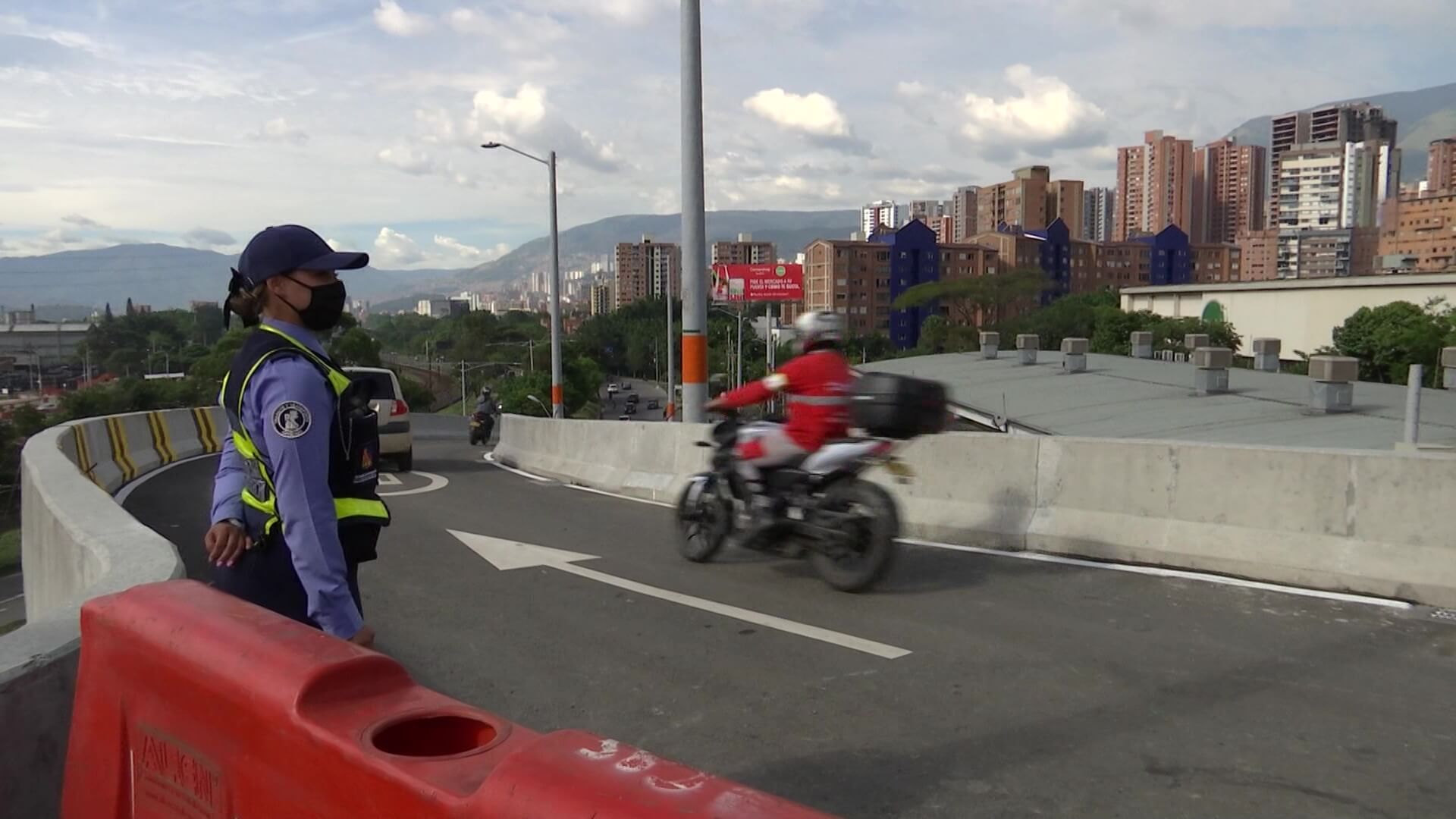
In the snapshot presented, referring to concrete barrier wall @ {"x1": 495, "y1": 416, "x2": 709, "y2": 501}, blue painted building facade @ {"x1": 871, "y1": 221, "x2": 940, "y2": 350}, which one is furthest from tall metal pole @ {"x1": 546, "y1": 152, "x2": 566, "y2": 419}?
blue painted building facade @ {"x1": 871, "y1": 221, "x2": 940, "y2": 350}

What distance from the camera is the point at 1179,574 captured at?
7.25 m

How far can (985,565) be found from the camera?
306 inches

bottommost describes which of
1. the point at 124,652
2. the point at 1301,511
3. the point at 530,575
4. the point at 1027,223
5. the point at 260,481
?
the point at 530,575

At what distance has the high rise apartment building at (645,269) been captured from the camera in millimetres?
141613

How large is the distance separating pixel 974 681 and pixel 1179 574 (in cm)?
276

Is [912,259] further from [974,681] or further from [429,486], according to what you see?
[974,681]

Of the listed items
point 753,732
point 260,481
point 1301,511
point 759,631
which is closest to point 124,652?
point 260,481

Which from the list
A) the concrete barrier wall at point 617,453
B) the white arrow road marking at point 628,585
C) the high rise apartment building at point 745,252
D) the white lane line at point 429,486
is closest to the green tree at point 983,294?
the high rise apartment building at point 745,252

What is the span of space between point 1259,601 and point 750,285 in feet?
267

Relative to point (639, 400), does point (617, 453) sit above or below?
above

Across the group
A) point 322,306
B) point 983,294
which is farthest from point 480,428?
point 983,294

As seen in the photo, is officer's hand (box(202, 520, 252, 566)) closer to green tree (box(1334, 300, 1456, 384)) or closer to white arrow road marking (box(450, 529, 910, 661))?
white arrow road marking (box(450, 529, 910, 661))

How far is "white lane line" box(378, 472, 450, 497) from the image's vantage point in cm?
1339

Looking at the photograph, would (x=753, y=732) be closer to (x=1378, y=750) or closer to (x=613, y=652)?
(x=613, y=652)
